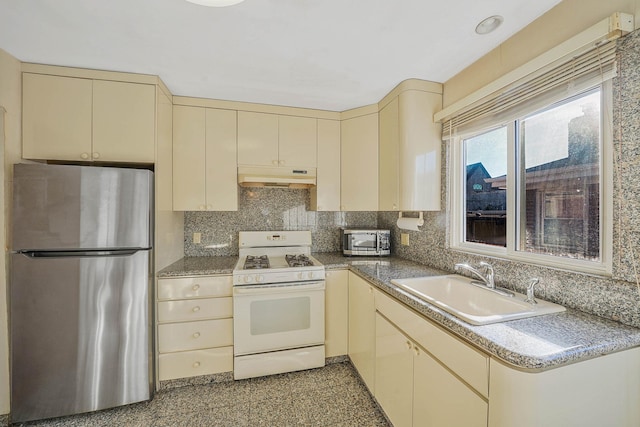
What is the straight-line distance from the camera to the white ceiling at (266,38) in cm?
→ 124

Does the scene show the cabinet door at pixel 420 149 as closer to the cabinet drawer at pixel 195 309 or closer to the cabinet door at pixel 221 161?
the cabinet door at pixel 221 161

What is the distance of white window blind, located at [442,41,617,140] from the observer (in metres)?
1.05

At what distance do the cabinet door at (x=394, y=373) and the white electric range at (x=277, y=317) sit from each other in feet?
1.98

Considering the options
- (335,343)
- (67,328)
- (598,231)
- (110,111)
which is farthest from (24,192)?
(598,231)

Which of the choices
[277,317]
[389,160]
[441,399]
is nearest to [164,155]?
[277,317]

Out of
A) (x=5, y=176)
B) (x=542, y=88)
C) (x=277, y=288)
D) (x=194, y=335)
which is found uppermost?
(x=542, y=88)

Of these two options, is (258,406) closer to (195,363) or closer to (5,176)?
(195,363)

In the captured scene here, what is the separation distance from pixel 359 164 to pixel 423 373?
1.73 m

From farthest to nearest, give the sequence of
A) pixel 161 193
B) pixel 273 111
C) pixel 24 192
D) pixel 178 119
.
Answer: pixel 273 111
pixel 178 119
pixel 161 193
pixel 24 192

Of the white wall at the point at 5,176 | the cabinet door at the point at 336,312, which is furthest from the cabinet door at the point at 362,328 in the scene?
the white wall at the point at 5,176

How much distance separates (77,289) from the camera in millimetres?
1631

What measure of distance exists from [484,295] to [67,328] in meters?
2.56

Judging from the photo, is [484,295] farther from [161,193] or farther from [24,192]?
[24,192]

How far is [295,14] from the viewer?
4.20 ft
